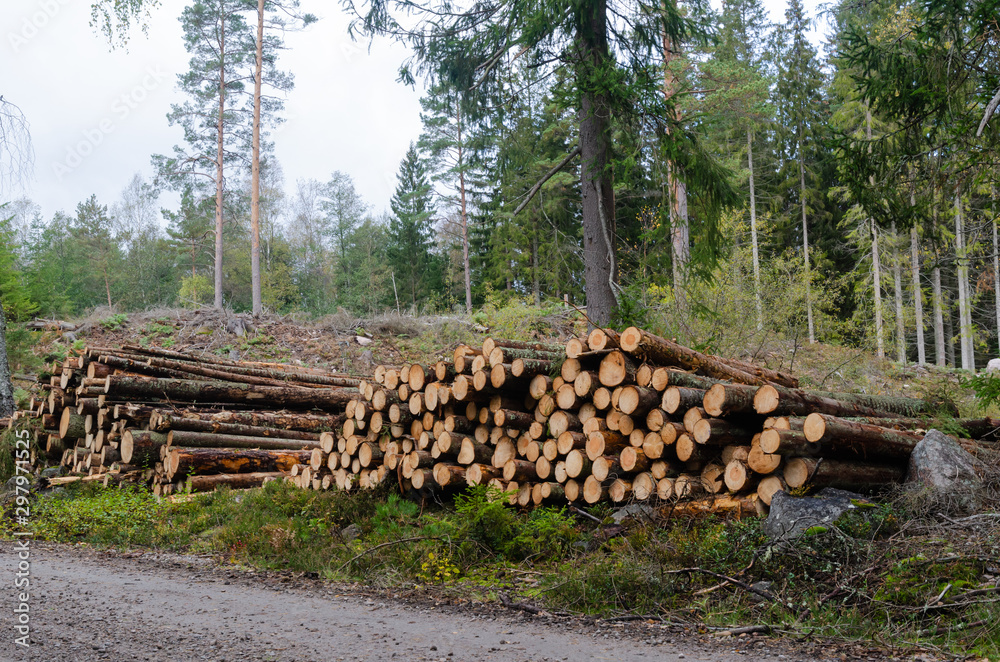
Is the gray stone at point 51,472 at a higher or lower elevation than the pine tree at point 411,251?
lower

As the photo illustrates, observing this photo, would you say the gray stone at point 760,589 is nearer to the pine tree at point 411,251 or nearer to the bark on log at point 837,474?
the bark on log at point 837,474

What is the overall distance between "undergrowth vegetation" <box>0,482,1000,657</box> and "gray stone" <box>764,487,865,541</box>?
0.29ft

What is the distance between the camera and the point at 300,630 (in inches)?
163

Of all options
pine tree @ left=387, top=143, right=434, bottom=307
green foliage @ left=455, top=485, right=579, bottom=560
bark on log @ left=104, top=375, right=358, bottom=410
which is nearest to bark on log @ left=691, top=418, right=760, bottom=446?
green foliage @ left=455, top=485, right=579, bottom=560

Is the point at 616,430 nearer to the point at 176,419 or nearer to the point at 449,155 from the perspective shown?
the point at 176,419

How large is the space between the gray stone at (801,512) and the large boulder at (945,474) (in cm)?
74

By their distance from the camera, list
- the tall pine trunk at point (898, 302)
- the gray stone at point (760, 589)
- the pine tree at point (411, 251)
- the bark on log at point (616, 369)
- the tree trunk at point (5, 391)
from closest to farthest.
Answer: the gray stone at point (760, 589), the bark on log at point (616, 369), the tree trunk at point (5, 391), the tall pine trunk at point (898, 302), the pine tree at point (411, 251)

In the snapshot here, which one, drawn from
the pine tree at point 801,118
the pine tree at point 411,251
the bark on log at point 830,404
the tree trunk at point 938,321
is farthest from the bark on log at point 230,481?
the tree trunk at point 938,321

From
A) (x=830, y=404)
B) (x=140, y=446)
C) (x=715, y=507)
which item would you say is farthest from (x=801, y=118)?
(x=140, y=446)

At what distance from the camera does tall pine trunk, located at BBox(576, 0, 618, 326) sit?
33.6ft

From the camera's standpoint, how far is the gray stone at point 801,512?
15.7 feet

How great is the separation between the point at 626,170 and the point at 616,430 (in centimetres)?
438

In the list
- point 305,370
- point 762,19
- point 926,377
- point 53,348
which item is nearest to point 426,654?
point 305,370

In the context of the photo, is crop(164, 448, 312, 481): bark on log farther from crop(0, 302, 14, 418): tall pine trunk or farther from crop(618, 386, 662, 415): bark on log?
crop(618, 386, 662, 415): bark on log
